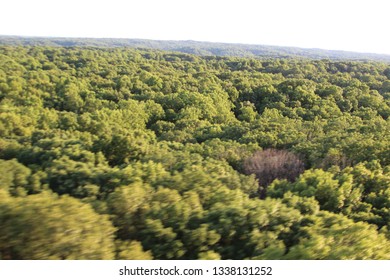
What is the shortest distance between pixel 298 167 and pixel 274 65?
8025 cm

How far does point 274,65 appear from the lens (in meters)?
98.2

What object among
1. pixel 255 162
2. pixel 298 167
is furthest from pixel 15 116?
pixel 298 167

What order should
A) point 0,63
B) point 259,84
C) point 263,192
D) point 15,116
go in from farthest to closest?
1. point 0,63
2. point 259,84
3. point 15,116
4. point 263,192

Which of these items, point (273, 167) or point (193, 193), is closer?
point (193, 193)

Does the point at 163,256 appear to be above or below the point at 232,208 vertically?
below

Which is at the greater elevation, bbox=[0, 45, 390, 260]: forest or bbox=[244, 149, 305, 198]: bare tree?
bbox=[0, 45, 390, 260]: forest

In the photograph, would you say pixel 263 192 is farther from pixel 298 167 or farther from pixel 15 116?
pixel 15 116

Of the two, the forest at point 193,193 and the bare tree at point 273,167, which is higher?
the forest at point 193,193

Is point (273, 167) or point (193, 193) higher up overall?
point (193, 193)

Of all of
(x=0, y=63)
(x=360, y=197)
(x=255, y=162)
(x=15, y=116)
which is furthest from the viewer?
(x=0, y=63)

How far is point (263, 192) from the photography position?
17.7m

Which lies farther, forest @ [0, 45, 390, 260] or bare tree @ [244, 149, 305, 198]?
bare tree @ [244, 149, 305, 198]

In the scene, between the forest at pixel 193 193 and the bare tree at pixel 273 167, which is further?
the bare tree at pixel 273 167

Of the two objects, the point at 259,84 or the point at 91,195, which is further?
the point at 259,84
